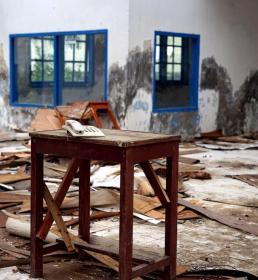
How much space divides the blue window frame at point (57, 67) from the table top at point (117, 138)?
7.37 m

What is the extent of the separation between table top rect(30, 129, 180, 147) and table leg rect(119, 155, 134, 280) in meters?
0.11

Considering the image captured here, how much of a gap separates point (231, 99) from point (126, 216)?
33.7 feet

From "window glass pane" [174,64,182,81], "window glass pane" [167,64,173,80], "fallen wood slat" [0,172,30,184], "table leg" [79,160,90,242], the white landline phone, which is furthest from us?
"window glass pane" [174,64,182,81]

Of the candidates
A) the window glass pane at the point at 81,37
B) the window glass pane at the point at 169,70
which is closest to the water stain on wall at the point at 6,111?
the window glass pane at the point at 81,37

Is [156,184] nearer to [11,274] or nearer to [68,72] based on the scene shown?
[11,274]

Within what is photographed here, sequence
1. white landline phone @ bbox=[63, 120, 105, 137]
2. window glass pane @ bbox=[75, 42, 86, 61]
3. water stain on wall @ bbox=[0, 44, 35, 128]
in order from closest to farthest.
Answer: white landline phone @ bbox=[63, 120, 105, 137] → window glass pane @ bbox=[75, 42, 86, 61] → water stain on wall @ bbox=[0, 44, 35, 128]

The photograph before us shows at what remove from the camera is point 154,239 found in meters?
4.83

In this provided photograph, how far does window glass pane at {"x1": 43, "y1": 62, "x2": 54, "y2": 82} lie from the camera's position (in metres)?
12.2

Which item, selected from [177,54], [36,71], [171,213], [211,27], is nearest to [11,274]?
[171,213]

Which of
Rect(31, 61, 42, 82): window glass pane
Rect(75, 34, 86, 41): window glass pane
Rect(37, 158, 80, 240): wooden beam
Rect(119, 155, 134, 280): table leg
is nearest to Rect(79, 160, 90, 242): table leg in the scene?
Rect(37, 158, 80, 240): wooden beam

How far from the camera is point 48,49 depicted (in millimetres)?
12281

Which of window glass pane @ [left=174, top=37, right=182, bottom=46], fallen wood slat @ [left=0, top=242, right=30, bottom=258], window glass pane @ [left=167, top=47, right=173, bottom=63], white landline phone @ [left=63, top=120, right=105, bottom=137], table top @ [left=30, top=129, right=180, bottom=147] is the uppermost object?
window glass pane @ [left=174, top=37, right=182, bottom=46]

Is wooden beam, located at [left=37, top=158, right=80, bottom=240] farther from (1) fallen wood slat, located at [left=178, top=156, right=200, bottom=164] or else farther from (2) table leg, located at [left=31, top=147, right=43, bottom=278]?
(1) fallen wood slat, located at [left=178, top=156, right=200, bottom=164]

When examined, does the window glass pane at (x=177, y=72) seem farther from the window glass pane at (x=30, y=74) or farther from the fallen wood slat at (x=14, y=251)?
the fallen wood slat at (x=14, y=251)
